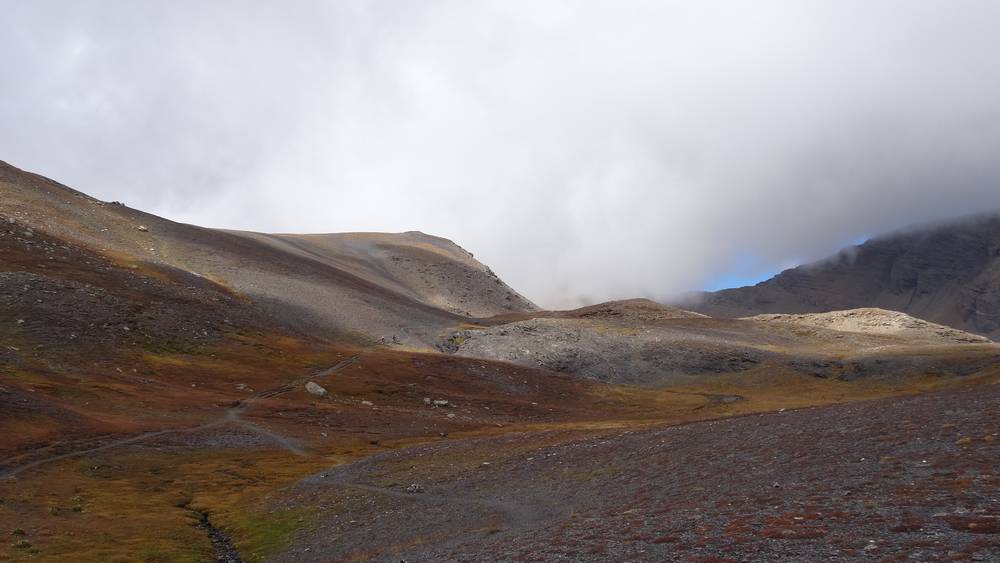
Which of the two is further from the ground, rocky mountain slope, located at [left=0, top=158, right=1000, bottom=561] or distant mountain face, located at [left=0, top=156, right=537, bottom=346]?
distant mountain face, located at [left=0, top=156, right=537, bottom=346]

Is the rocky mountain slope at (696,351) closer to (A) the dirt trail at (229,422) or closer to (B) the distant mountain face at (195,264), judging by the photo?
(B) the distant mountain face at (195,264)

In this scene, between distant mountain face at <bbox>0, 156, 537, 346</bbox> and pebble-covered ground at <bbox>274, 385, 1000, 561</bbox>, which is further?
distant mountain face at <bbox>0, 156, 537, 346</bbox>

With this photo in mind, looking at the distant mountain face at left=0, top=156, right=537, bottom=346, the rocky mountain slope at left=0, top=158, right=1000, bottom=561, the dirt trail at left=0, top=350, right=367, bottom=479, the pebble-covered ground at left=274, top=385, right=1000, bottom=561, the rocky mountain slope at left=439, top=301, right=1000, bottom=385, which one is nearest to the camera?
the pebble-covered ground at left=274, top=385, right=1000, bottom=561

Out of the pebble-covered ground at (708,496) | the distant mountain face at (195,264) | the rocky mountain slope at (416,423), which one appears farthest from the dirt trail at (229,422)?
the distant mountain face at (195,264)

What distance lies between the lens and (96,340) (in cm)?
8125

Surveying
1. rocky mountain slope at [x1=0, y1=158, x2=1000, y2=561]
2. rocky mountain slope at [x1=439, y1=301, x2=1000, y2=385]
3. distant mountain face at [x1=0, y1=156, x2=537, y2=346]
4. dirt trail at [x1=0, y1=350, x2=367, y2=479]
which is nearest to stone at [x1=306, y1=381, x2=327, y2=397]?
rocky mountain slope at [x1=0, y1=158, x2=1000, y2=561]

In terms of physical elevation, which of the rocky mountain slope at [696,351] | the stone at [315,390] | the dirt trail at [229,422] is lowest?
the dirt trail at [229,422]

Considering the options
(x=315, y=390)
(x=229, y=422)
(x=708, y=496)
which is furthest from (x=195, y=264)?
(x=708, y=496)

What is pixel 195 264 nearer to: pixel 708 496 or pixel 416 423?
pixel 416 423

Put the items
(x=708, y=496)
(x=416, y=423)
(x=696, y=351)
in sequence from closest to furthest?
(x=708, y=496), (x=416, y=423), (x=696, y=351)

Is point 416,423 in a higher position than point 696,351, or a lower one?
lower

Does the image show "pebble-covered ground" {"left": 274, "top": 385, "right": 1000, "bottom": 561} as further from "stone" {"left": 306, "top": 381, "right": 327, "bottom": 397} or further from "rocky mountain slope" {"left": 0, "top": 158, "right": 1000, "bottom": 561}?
"stone" {"left": 306, "top": 381, "right": 327, "bottom": 397}

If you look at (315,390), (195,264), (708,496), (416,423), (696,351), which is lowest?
(416,423)

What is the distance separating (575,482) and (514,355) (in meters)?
80.0
